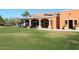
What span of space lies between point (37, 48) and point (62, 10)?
84cm

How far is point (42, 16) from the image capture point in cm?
1002

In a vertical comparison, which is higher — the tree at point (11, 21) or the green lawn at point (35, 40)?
the tree at point (11, 21)

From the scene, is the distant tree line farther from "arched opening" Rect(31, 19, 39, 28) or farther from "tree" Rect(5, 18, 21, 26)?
"arched opening" Rect(31, 19, 39, 28)

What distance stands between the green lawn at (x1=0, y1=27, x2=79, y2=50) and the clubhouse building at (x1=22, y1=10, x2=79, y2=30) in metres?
0.13

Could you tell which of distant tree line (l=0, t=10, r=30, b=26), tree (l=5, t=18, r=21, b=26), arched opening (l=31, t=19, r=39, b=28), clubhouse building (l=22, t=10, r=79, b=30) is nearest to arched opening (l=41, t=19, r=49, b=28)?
clubhouse building (l=22, t=10, r=79, b=30)

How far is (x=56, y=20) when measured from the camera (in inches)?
394

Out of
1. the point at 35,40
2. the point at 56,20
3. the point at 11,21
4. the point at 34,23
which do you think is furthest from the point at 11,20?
the point at 56,20

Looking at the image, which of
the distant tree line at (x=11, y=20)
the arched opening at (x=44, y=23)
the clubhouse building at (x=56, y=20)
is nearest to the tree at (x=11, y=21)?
the distant tree line at (x=11, y=20)

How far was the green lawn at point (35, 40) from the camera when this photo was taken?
9.90 m

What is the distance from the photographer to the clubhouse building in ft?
32.7

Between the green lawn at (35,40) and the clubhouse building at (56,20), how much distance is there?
13cm

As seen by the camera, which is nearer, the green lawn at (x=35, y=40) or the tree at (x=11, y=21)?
the green lawn at (x=35, y=40)

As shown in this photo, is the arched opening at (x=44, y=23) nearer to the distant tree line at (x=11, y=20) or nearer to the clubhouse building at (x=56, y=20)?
the clubhouse building at (x=56, y=20)

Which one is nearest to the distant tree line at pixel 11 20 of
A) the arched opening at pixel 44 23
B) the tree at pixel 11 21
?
the tree at pixel 11 21
